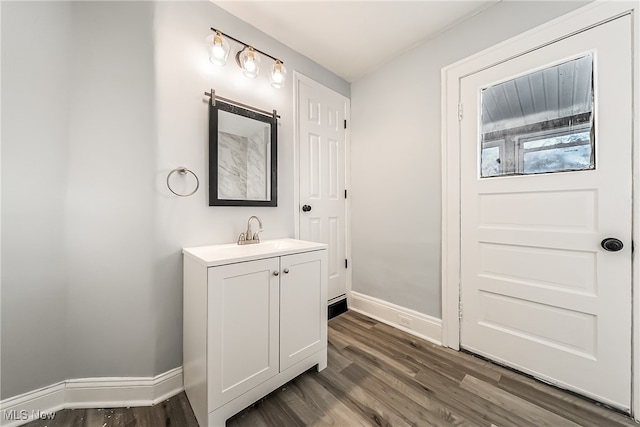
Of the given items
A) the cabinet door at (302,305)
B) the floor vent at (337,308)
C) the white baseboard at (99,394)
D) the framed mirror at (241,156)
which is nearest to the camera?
the white baseboard at (99,394)

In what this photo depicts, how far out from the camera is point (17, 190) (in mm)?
1126

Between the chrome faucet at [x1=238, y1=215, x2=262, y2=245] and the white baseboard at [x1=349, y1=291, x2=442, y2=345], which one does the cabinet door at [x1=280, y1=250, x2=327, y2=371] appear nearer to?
the chrome faucet at [x1=238, y1=215, x2=262, y2=245]

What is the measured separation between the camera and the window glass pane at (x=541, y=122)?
1.30 meters

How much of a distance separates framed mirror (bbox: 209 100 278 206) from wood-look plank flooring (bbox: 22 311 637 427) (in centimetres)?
120

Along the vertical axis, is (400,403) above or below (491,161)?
below

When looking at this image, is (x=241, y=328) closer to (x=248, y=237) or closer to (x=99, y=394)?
(x=248, y=237)

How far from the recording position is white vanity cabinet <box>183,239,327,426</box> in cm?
110

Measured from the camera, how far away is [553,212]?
1386mm

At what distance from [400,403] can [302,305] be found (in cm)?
74

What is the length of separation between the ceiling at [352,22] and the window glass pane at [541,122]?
0.64 meters

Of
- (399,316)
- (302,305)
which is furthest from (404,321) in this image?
(302,305)

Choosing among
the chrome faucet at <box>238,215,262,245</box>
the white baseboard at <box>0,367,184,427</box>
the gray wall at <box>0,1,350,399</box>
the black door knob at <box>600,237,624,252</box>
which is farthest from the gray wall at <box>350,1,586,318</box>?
the white baseboard at <box>0,367,184,427</box>

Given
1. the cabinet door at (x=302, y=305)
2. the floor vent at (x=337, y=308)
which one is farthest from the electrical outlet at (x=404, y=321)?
the cabinet door at (x=302, y=305)

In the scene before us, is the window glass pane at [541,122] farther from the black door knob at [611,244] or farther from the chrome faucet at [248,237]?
the chrome faucet at [248,237]
